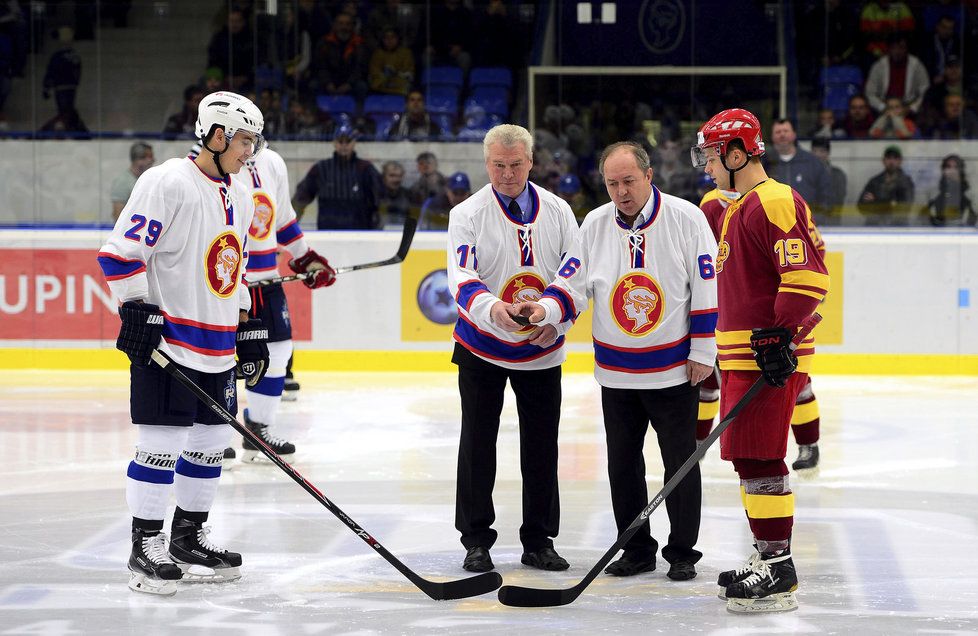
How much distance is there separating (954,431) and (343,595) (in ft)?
12.5

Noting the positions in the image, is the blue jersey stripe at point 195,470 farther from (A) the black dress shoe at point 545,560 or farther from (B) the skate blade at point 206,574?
(A) the black dress shoe at point 545,560

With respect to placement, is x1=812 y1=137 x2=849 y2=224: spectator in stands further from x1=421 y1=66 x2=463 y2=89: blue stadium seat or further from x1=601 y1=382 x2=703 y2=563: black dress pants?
x1=601 y1=382 x2=703 y2=563: black dress pants

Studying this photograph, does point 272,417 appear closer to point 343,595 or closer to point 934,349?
point 343,595

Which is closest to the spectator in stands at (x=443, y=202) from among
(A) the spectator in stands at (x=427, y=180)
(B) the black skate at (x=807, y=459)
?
(A) the spectator in stands at (x=427, y=180)

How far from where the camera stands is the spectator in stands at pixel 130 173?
8.59m

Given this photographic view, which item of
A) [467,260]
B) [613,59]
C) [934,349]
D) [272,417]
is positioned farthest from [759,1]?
[467,260]

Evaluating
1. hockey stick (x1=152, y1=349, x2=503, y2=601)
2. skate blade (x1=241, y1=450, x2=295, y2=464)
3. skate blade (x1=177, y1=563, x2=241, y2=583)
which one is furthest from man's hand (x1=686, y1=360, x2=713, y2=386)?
skate blade (x1=241, y1=450, x2=295, y2=464)

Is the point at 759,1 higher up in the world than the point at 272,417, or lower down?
higher up

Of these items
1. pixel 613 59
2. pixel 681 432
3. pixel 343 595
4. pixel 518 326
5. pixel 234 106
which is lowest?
pixel 343 595

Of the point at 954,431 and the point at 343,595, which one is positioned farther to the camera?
the point at 954,431

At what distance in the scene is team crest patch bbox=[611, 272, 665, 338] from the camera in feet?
12.3

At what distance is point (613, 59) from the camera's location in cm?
884

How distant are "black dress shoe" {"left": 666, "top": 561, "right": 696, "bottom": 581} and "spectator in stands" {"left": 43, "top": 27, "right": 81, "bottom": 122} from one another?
6282 mm

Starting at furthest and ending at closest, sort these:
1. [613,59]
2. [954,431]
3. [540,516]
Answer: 1. [613,59]
2. [954,431]
3. [540,516]
